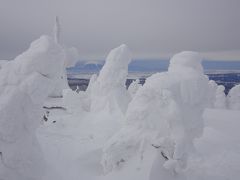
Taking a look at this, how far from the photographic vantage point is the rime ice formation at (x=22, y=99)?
9938mm

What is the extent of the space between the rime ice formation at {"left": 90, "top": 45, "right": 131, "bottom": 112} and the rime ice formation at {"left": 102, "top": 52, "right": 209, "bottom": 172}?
32.0ft

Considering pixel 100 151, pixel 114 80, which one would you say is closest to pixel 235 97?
pixel 114 80

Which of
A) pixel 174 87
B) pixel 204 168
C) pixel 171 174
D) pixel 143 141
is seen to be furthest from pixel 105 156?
pixel 204 168

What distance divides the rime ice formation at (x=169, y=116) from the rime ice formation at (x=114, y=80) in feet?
32.0

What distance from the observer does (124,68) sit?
23.8 m

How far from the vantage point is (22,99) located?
10039mm

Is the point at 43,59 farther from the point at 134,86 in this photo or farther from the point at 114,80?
the point at 134,86

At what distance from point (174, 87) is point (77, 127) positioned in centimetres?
1256

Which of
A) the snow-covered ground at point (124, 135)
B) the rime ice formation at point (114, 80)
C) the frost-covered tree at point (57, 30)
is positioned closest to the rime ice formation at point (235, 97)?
the snow-covered ground at point (124, 135)

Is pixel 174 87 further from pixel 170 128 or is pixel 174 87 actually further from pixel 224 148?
pixel 224 148

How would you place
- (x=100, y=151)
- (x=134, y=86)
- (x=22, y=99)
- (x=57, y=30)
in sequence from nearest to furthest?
(x=22, y=99)
(x=100, y=151)
(x=134, y=86)
(x=57, y=30)

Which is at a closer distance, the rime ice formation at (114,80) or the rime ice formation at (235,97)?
the rime ice formation at (114,80)

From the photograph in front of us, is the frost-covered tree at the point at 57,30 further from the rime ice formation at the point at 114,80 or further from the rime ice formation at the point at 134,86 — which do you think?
the rime ice formation at the point at 114,80

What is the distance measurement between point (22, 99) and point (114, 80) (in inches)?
543
